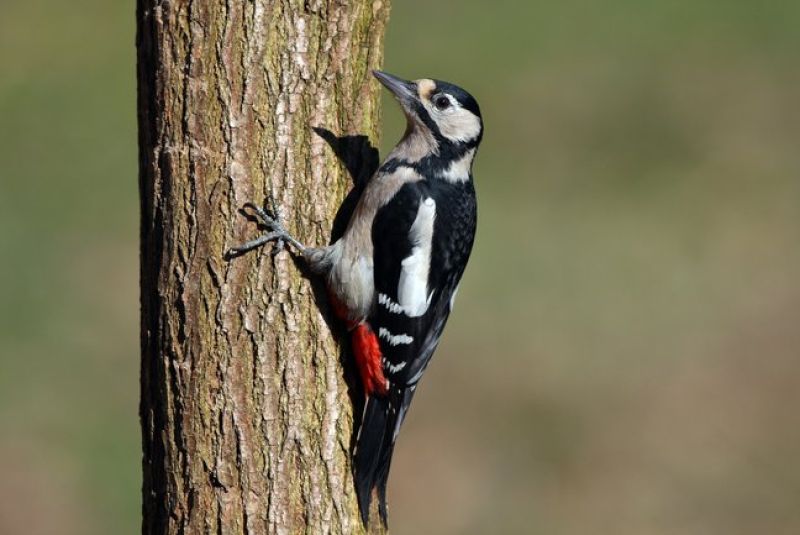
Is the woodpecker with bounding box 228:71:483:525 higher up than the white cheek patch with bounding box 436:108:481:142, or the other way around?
the white cheek patch with bounding box 436:108:481:142

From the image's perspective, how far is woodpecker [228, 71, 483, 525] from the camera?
4047 mm

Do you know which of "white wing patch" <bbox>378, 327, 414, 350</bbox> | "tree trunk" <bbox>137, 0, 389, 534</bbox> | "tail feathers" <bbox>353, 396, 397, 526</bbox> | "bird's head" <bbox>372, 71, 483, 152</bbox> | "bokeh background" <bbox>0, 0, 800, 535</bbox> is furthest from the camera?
"bokeh background" <bbox>0, 0, 800, 535</bbox>

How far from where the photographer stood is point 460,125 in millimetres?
4574

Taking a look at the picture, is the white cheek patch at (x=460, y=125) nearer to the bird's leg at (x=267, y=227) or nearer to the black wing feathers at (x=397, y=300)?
the black wing feathers at (x=397, y=300)

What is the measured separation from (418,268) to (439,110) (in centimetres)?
62

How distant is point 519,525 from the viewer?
24.9 feet

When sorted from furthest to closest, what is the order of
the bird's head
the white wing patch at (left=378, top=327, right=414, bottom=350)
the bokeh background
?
the bokeh background → the bird's head → the white wing patch at (left=378, top=327, right=414, bottom=350)

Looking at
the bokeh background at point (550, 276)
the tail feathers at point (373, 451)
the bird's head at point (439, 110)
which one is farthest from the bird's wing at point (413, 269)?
the bokeh background at point (550, 276)

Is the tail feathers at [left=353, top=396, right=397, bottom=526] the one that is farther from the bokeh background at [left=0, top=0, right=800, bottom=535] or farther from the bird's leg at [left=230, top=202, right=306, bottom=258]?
the bokeh background at [left=0, top=0, right=800, bottom=535]

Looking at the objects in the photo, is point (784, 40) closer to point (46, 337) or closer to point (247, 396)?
point (46, 337)

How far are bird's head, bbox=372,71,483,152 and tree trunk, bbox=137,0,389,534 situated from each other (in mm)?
656

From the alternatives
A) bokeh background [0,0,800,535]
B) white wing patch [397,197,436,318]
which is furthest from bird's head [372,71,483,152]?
bokeh background [0,0,800,535]

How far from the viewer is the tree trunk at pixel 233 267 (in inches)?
147

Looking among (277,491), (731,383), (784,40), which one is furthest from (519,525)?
(784,40)
